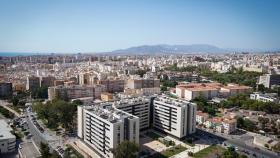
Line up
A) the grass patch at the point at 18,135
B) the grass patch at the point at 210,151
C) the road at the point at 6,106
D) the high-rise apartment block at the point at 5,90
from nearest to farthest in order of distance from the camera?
the grass patch at the point at 210,151 → the grass patch at the point at 18,135 → the road at the point at 6,106 → the high-rise apartment block at the point at 5,90

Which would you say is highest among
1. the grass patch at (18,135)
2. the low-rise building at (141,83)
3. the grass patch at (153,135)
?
the low-rise building at (141,83)

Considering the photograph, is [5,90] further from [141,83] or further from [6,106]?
[141,83]

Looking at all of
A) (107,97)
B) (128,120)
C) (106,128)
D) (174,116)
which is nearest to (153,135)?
(174,116)

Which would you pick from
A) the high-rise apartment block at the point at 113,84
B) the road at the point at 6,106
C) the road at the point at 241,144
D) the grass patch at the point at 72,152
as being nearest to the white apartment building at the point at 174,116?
the road at the point at 241,144

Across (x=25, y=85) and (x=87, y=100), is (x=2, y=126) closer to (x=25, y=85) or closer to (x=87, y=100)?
(x=87, y=100)

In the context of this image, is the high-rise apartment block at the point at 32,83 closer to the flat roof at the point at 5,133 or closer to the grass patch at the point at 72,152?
the flat roof at the point at 5,133

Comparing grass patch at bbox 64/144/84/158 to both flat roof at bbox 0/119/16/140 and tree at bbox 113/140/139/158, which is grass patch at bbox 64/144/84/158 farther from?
flat roof at bbox 0/119/16/140
